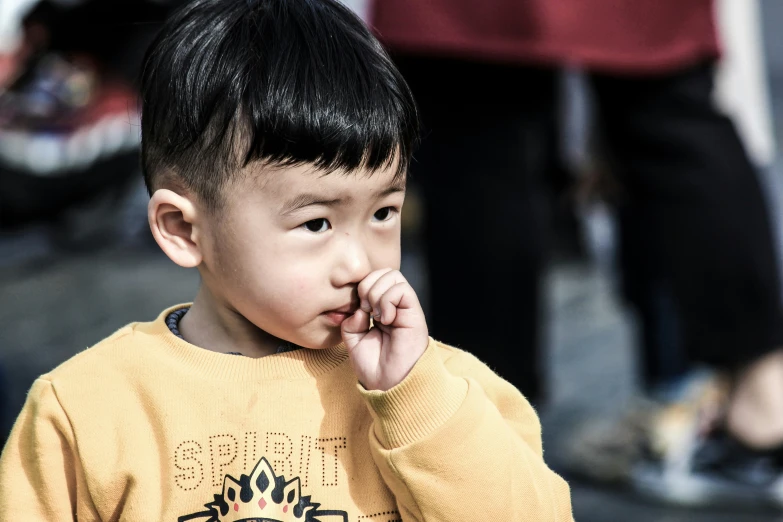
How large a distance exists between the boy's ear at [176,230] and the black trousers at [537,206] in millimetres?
1124

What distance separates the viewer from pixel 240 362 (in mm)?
1312

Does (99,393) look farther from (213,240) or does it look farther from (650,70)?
(650,70)

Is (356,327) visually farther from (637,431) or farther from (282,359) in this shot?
(637,431)

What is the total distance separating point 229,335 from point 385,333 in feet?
0.77

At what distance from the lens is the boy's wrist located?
3.97 ft

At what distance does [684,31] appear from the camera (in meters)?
2.44

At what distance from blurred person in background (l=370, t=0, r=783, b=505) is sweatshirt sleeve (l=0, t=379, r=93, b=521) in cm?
126

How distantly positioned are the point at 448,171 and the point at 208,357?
119cm

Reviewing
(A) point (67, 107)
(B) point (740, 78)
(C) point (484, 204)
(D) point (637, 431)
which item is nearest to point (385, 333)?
(C) point (484, 204)

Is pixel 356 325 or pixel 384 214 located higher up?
pixel 384 214

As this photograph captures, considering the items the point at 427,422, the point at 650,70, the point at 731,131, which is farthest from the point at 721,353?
the point at 427,422

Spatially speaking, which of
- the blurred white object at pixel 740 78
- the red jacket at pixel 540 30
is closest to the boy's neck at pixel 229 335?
the red jacket at pixel 540 30

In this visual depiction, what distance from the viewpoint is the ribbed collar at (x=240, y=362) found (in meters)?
1.30

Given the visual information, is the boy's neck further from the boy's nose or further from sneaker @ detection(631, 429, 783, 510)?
sneaker @ detection(631, 429, 783, 510)
